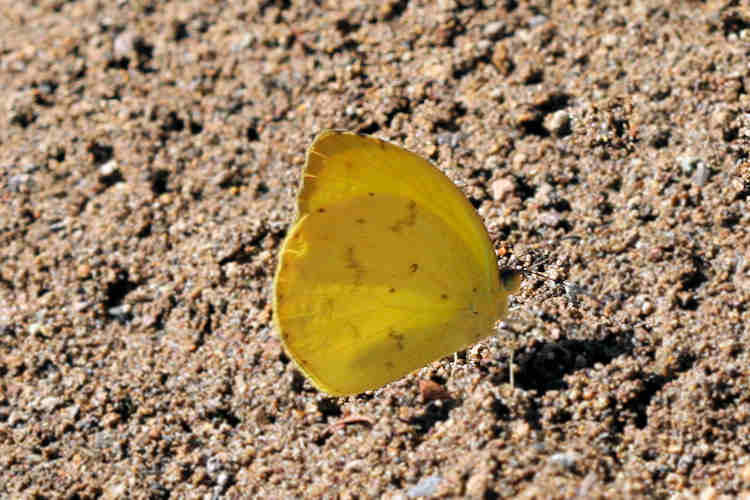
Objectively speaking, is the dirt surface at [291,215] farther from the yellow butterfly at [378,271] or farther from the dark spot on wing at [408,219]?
the dark spot on wing at [408,219]

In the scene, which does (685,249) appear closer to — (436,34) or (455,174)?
(455,174)

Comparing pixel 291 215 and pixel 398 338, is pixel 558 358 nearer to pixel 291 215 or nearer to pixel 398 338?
pixel 398 338

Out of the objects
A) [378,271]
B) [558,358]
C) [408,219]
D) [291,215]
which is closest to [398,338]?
[378,271]

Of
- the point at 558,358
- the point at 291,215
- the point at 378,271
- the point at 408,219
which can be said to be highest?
the point at 408,219

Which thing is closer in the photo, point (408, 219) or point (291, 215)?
point (408, 219)

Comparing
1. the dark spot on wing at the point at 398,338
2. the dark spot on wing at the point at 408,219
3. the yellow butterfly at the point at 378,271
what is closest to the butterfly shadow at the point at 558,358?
the yellow butterfly at the point at 378,271

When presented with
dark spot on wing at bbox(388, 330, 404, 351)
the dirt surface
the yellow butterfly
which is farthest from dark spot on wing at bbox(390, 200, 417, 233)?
the dirt surface

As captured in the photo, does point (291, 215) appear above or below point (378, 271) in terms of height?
below
